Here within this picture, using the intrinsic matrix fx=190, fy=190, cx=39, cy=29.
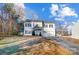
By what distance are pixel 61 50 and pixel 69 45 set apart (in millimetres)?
77

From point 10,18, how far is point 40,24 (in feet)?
0.82

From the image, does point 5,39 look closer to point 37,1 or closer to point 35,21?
point 35,21

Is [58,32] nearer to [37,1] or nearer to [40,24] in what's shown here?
[40,24]

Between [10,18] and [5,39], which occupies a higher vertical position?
[10,18]

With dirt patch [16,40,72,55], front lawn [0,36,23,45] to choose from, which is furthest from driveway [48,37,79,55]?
front lawn [0,36,23,45]

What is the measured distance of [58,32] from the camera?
153 cm

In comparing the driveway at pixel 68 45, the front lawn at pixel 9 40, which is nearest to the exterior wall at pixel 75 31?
the driveway at pixel 68 45

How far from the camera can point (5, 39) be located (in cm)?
153

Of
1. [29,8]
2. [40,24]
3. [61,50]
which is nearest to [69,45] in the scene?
[61,50]

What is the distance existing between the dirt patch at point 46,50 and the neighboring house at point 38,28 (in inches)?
3.5

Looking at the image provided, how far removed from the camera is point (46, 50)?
151 centimetres

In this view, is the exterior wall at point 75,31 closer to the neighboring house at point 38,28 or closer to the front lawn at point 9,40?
the neighboring house at point 38,28

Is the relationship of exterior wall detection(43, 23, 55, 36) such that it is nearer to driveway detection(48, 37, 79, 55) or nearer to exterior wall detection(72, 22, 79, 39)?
driveway detection(48, 37, 79, 55)
